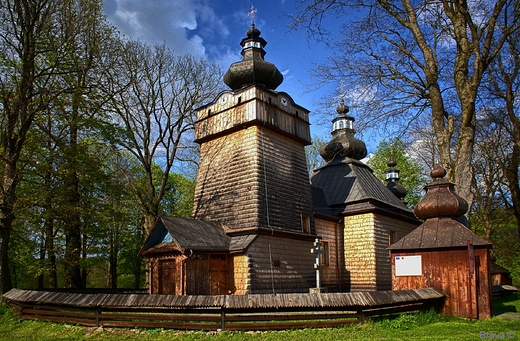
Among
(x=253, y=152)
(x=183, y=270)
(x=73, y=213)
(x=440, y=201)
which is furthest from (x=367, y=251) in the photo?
(x=73, y=213)

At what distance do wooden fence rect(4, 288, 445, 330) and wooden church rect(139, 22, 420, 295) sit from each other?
14.1 ft

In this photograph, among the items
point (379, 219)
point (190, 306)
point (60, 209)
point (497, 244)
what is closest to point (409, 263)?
point (190, 306)

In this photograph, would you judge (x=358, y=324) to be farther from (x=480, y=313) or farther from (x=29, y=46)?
(x=29, y=46)

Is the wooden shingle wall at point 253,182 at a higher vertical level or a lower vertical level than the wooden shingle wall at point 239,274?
higher

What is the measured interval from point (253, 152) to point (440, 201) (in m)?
7.01

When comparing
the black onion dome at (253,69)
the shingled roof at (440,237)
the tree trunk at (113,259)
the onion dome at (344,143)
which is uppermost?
the black onion dome at (253,69)

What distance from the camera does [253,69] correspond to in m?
17.5

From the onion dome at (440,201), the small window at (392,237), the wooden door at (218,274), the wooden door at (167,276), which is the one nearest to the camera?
the onion dome at (440,201)

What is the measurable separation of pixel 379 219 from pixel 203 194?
8.41m

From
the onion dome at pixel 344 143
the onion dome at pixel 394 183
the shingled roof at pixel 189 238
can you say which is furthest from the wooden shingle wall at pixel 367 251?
the onion dome at pixel 394 183

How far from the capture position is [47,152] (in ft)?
54.0

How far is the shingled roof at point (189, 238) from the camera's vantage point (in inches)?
532

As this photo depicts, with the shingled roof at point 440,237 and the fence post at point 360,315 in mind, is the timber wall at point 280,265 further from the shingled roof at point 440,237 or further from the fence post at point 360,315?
the fence post at point 360,315

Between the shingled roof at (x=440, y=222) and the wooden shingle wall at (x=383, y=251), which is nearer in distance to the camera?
the shingled roof at (x=440, y=222)
